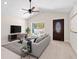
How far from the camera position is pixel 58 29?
8359 millimetres

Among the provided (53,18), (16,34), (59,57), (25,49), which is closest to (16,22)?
(16,34)

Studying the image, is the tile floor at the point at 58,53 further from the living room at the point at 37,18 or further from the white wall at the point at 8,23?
the white wall at the point at 8,23

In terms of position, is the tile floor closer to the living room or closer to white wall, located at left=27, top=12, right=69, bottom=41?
the living room

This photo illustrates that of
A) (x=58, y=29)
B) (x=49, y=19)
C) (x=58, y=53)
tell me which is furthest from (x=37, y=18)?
(x=58, y=53)

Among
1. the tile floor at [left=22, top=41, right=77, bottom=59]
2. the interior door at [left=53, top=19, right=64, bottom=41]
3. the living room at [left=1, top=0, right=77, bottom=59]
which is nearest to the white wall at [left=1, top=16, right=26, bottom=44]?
the living room at [left=1, top=0, right=77, bottom=59]

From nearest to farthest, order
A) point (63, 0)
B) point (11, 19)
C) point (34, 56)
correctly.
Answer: point (34, 56), point (63, 0), point (11, 19)

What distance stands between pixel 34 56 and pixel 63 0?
3151 millimetres

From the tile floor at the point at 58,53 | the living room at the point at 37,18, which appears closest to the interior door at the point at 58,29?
the living room at the point at 37,18

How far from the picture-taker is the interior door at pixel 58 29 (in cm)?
823

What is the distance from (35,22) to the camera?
7.49 m

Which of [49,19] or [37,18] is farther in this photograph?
[49,19]

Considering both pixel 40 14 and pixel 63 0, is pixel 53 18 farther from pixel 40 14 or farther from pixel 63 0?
pixel 63 0

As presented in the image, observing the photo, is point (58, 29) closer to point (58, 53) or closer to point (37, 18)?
point (37, 18)

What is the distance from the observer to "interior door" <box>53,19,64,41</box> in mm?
8228
